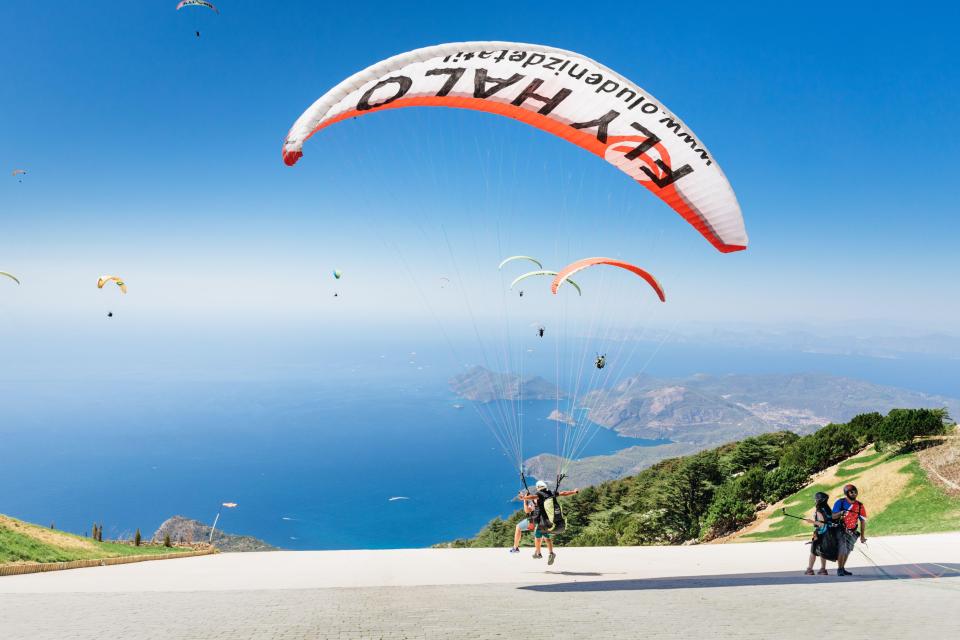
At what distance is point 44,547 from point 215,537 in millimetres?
82642

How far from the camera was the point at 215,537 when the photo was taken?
265 ft

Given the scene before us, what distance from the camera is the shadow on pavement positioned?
809 cm

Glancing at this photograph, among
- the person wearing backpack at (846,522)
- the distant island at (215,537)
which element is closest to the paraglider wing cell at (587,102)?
the person wearing backpack at (846,522)

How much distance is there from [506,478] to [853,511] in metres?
198

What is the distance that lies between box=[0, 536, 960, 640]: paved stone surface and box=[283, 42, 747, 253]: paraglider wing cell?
596 centimetres

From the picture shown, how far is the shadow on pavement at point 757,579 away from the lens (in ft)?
26.6

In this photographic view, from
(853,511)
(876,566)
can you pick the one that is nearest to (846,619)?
(853,511)

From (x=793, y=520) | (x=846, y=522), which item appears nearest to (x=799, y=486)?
(x=793, y=520)

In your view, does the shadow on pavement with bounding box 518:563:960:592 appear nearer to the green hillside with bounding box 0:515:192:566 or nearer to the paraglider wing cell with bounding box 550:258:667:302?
the paraglider wing cell with bounding box 550:258:667:302

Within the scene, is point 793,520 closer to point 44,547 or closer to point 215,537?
point 44,547

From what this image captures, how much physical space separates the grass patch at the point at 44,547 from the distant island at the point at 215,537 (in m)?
60.0

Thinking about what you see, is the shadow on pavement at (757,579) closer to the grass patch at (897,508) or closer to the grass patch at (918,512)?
the grass patch at (918,512)

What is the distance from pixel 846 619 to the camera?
5.92 metres

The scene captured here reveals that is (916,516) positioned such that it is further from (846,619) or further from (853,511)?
(846,619)
